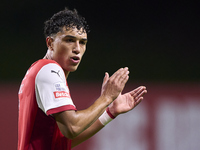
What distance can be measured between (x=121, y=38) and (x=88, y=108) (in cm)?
257

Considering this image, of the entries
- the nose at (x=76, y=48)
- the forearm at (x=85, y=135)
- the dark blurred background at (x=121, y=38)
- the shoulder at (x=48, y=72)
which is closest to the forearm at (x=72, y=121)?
the shoulder at (x=48, y=72)

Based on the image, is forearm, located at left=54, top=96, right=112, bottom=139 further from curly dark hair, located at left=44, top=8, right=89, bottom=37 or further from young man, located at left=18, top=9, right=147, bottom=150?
curly dark hair, located at left=44, top=8, right=89, bottom=37

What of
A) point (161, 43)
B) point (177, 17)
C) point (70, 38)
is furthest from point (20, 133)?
point (177, 17)

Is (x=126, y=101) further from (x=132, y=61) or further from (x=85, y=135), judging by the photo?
(x=132, y=61)

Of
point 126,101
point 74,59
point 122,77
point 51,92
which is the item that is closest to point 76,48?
point 74,59

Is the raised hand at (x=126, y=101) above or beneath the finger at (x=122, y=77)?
beneath

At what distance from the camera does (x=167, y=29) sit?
13.3 ft

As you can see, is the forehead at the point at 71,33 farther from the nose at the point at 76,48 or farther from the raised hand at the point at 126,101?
the raised hand at the point at 126,101

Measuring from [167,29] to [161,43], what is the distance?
8.0 inches

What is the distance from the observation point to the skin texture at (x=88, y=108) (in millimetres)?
1406

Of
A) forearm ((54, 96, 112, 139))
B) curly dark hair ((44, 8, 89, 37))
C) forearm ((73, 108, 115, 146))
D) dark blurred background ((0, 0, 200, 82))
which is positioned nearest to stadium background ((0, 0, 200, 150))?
dark blurred background ((0, 0, 200, 82))

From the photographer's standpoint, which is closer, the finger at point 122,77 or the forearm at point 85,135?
the finger at point 122,77

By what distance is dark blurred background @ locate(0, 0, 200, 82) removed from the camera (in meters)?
3.84

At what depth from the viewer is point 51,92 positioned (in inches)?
55.6
